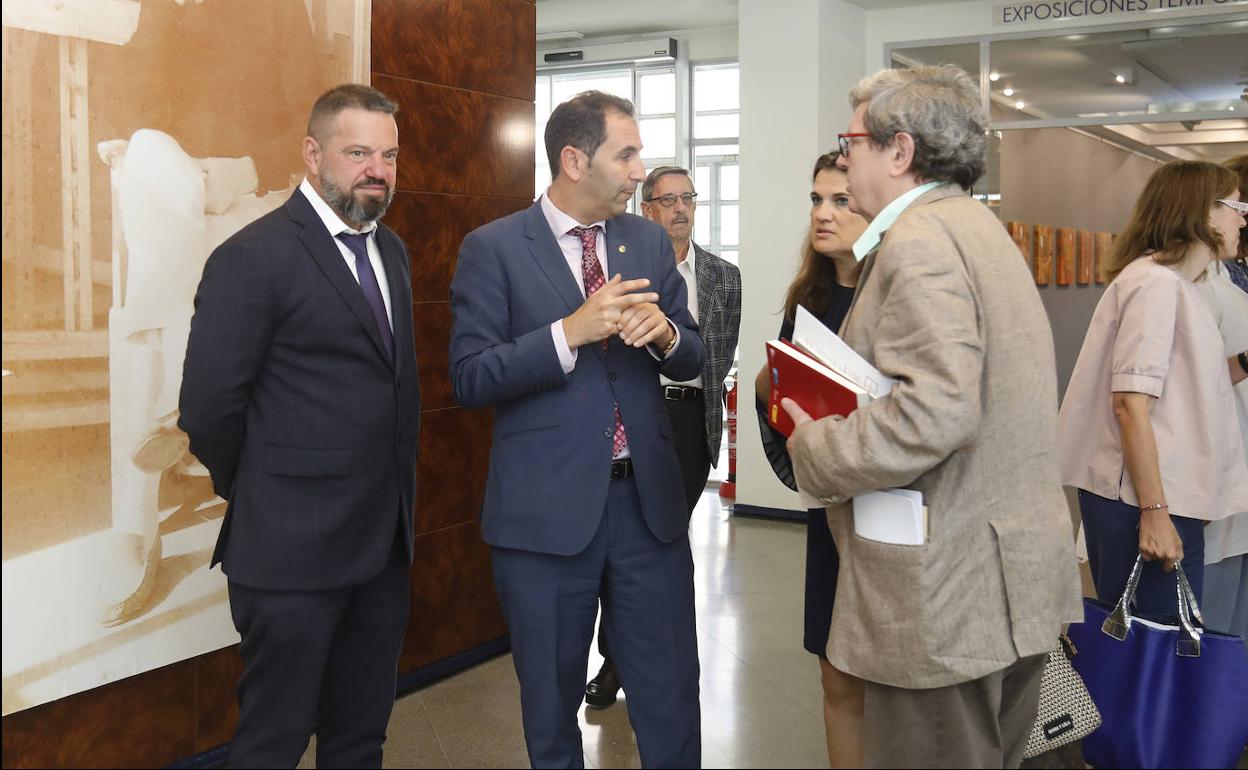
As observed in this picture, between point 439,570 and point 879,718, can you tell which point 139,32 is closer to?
point 439,570

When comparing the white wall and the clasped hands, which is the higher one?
the white wall

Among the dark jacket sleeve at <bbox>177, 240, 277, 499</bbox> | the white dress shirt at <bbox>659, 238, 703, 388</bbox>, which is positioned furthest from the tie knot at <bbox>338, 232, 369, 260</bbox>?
the white dress shirt at <bbox>659, 238, 703, 388</bbox>

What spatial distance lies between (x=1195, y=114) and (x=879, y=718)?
24.0 feet

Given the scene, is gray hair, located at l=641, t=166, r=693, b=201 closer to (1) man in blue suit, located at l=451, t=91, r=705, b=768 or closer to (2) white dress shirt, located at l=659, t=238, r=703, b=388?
(2) white dress shirt, located at l=659, t=238, r=703, b=388

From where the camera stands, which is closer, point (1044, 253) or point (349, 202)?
point (349, 202)

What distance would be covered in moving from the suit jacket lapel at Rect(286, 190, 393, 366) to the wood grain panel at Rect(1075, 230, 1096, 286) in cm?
807

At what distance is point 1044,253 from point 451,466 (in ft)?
21.6

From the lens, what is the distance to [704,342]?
3852 millimetres

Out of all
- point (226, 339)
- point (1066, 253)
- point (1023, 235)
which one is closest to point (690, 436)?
point (226, 339)

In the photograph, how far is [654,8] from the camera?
9.48 m

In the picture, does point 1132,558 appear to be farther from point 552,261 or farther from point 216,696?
point 216,696

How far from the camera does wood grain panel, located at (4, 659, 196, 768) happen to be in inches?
115

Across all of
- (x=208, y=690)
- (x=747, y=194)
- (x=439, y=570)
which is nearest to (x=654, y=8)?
(x=747, y=194)

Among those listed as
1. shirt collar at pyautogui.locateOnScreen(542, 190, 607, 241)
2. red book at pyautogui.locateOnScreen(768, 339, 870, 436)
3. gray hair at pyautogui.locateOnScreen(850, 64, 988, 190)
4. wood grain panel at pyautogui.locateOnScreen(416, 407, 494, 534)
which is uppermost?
gray hair at pyautogui.locateOnScreen(850, 64, 988, 190)
